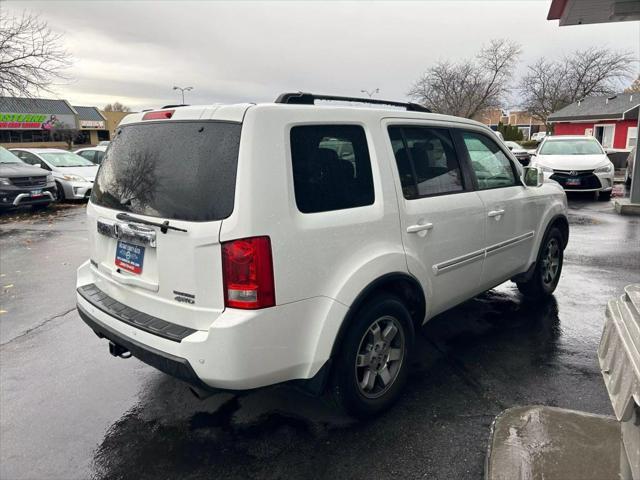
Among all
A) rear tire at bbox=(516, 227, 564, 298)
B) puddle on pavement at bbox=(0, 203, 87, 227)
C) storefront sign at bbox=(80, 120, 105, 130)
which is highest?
storefront sign at bbox=(80, 120, 105, 130)

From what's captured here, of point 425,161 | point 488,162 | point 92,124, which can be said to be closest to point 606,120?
point 488,162

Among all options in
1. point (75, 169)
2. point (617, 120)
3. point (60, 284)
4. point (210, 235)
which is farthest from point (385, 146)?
point (617, 120)

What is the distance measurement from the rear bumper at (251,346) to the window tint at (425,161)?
1.11 meters

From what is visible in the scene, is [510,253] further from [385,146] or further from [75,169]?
[75,169]

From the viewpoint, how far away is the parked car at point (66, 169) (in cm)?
1412

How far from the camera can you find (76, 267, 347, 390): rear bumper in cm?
233

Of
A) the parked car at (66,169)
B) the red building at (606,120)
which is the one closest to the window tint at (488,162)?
the parked car at (66,169)

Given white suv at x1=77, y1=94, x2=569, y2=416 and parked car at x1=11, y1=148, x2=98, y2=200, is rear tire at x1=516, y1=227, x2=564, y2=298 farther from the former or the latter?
parked car at x1=11, y1=148, x2=98, y2=200

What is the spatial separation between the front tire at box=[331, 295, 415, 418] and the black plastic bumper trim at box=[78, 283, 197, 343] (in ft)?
3.05

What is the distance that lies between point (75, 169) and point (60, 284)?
9.75 m

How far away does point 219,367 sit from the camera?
235cm

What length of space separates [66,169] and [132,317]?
1369cm

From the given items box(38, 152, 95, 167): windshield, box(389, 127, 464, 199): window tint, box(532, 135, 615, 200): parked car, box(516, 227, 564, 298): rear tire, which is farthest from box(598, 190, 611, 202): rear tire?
box(38, 152, 95, 167): windshield

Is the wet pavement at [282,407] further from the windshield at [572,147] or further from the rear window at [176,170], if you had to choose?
the windshield at [572,147]
